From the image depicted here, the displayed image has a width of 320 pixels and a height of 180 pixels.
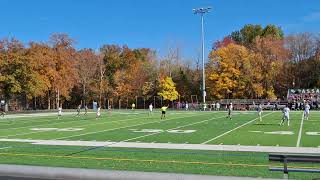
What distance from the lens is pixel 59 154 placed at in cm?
1675

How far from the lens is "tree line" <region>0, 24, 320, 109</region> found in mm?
73500

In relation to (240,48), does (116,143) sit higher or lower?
lower

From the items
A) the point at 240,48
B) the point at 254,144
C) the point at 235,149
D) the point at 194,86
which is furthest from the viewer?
the point at 194,86

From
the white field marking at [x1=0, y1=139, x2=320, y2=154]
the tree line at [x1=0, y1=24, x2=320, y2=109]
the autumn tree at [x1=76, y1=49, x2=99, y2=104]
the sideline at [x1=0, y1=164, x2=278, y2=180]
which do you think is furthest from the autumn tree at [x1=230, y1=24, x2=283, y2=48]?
the sideline at [x1=0, y1=164, x2=278, y2=180]

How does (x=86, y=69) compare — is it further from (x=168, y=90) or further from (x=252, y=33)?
(x=252, y=33)

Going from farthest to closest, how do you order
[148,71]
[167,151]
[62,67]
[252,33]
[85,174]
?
1. [252,33]
2. [148,71]
3. [62,67]
4. [167,151]
5. [85,174]

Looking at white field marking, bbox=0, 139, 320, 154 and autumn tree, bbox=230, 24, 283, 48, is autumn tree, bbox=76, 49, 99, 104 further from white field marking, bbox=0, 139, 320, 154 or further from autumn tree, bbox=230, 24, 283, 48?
white field marking, bbox=0, 139, 320, 154

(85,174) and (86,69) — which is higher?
(86,69)

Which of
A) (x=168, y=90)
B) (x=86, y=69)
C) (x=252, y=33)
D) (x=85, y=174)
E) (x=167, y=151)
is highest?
(x=252, y=33)

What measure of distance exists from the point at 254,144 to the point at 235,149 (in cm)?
206

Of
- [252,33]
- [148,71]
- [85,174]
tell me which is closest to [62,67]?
[148,71]

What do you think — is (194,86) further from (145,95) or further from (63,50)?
(63,50)

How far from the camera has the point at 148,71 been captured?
91938mm

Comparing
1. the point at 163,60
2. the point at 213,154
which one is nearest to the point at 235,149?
the point at 213,154
